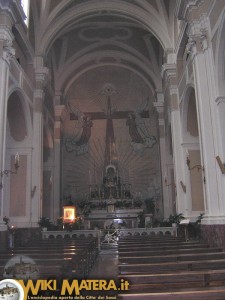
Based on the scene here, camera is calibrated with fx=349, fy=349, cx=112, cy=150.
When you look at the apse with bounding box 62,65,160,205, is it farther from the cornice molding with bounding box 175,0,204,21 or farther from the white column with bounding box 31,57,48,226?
the cornice molding with bounding box 175,0,204,21

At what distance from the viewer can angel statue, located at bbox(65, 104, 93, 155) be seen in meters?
20.6

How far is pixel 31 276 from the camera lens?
4035 mm

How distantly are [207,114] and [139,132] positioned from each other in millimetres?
12066

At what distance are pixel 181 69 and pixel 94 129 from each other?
8842 millimetres

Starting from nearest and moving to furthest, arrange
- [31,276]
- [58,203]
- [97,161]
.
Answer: [31,276], [58,203], [97,161]

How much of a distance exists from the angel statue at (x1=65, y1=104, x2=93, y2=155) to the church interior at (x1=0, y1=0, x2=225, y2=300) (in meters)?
0.06

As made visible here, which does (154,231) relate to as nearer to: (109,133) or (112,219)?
(112,219)

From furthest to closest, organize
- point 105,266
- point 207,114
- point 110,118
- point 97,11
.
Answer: point 110,118 < point 97,11 < point 207,114 < point 105,266

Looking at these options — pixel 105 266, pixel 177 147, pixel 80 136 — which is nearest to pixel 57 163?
pixel 80 136

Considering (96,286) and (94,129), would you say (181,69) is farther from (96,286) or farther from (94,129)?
(96,286)

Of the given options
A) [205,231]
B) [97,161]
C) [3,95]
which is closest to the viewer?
[205,231]

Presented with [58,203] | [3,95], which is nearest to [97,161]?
[58,203]

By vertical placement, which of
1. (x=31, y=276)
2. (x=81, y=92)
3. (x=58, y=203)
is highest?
(x=81, y=92)

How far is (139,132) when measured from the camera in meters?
20.9
